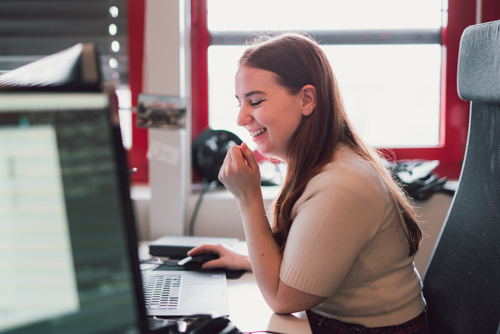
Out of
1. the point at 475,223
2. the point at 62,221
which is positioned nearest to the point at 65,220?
the point at 62,221

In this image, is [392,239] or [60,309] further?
[392,239]

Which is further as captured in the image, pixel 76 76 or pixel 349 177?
pixel 349 177

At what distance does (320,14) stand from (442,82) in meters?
0.63

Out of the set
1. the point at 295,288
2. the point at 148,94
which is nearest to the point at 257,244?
the point at 295,288

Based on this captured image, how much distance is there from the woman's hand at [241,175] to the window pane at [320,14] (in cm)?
102

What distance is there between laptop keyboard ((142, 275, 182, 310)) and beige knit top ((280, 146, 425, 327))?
25cm

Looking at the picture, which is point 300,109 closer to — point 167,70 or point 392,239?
point 392,239

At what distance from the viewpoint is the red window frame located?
75.7 inches

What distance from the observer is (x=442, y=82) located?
200 cm

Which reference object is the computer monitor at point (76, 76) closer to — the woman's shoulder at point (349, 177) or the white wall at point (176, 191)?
the woman's shoulder at point (349, 177)

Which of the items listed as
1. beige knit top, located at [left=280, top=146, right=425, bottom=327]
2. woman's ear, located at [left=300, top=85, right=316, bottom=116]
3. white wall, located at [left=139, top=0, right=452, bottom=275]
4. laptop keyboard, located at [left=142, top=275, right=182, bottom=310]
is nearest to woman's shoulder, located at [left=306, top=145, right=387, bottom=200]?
beige knit top, located at [left=280, top=146, right=425, bottom=327]

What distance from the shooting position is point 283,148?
1136 millimetres

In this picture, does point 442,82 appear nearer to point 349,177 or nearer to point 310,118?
point 310,118

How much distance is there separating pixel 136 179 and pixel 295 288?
1.27 m
